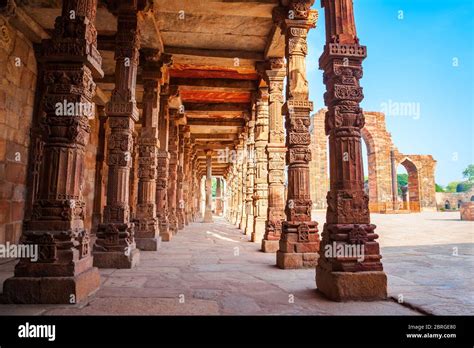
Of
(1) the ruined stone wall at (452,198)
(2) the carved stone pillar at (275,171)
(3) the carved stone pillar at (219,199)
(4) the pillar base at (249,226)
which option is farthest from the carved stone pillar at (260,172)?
(1) the ruined stone wall at (452,198)

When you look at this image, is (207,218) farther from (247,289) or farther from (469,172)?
(469,172)

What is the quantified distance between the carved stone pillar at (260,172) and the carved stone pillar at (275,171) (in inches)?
61.6

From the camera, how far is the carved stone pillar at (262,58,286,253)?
7.39 meters

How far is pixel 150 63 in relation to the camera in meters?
8.42

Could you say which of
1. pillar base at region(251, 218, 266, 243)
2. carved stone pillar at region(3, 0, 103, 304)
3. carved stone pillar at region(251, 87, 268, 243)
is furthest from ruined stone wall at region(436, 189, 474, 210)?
carved stone pillar at region(3, 0, 103, 304)

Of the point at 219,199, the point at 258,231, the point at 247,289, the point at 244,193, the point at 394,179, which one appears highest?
the point at 394,179

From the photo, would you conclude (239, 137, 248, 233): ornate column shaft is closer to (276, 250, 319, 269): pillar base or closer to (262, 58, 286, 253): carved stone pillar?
(262, 58, 286, 253): carved stone pillar

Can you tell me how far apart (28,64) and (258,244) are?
7303 millimetres

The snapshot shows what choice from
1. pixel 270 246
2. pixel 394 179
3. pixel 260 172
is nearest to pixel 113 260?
pixel 270 246

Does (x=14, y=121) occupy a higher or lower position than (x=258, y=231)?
higher

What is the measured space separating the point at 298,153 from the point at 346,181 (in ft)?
6.76

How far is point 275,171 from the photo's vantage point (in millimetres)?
7699

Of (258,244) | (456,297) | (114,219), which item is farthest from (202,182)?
(456,297)
